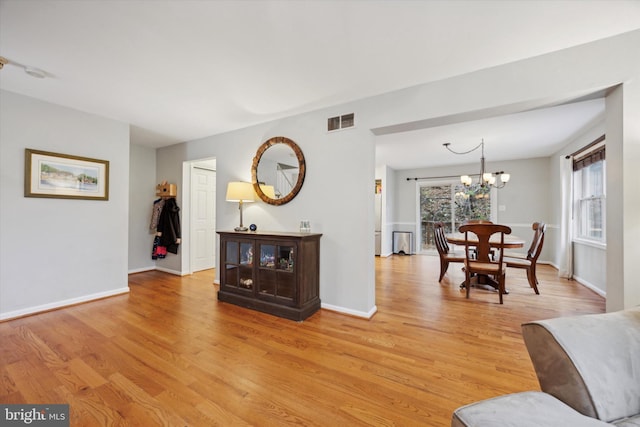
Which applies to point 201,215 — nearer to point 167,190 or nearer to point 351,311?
point 167,190

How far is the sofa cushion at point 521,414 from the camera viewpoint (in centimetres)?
70

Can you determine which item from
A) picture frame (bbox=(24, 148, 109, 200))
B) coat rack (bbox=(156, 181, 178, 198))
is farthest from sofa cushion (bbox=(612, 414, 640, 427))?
coat rack (bbox=(156, 181, 178, 198))

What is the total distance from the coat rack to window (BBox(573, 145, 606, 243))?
6.51m

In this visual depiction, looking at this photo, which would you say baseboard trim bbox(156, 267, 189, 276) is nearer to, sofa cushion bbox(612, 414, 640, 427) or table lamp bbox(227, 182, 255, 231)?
table lamp bbox(227, 182, 255, 231)

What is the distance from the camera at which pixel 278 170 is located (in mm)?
3322

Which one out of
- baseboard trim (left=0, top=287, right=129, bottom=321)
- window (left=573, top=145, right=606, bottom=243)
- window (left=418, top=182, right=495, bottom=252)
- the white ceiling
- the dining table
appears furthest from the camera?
window (left=418, top=182, right=495, bottom=252)

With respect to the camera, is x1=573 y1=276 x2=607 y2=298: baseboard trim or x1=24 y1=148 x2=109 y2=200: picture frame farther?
x1=573 y1=276 x2=607 y2=298: baseboard trim

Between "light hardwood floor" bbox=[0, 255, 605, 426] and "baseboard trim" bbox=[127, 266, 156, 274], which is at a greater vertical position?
"baseboard trim" bbox=[127, 266, 156, 274]

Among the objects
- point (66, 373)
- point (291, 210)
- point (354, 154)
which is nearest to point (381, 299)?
point (291, 210)

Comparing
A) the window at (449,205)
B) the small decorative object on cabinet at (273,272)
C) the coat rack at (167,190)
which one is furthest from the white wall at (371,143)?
the window at (449,205)

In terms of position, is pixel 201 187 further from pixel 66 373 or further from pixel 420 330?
pixel 420 330

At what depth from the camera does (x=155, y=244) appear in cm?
473

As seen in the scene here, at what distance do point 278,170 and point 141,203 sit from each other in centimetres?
314

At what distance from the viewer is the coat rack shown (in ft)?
14.9
